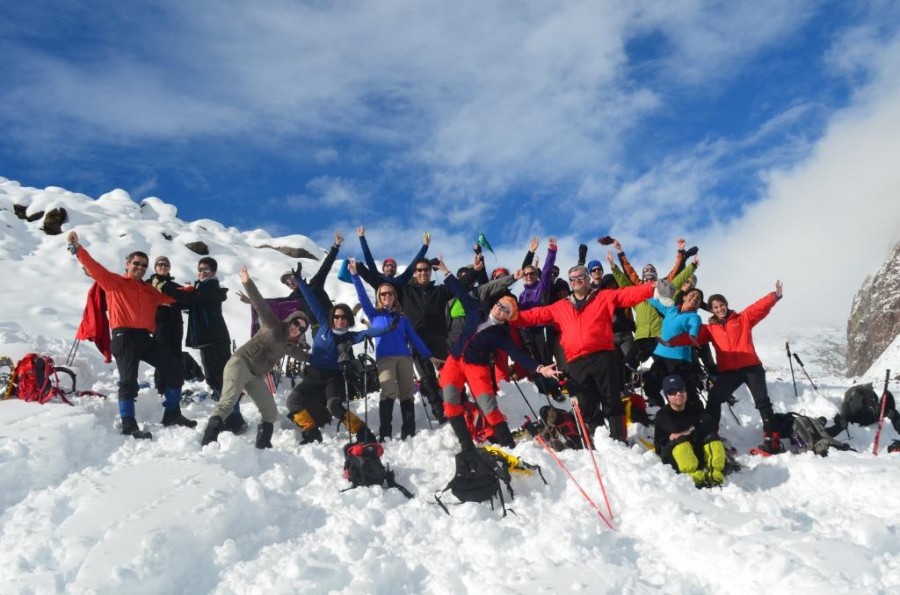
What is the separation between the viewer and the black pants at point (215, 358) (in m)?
8.08

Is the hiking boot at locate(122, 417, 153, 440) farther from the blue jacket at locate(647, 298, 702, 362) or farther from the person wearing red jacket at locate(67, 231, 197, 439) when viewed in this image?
the blue jacket at locate(647, 298, 702, 362)

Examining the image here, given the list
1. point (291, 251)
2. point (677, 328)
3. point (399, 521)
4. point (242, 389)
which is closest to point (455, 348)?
point (399, 521)

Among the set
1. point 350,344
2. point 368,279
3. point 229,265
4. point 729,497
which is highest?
point 229,265

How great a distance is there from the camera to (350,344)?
23.7 ft

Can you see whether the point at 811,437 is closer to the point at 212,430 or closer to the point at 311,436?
the point at 311,436

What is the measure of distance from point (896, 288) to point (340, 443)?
34520 millimetres

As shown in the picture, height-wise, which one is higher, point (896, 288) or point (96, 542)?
point (896, 288)

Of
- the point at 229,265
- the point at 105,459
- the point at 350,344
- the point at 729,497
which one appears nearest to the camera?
the point at 729,497

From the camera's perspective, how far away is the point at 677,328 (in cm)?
725

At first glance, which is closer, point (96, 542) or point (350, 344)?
point (96, 542)

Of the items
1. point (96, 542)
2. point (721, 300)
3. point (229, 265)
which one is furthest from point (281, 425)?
point (229, 265)

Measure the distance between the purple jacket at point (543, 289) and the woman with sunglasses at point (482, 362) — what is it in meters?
1.57

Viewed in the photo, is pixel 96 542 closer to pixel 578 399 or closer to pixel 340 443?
pixel 340 443

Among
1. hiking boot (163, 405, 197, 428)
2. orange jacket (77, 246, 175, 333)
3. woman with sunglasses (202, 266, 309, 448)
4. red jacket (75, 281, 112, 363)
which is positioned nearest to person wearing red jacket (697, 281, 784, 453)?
woman with sunglasses (202, 266, 309, 448)
